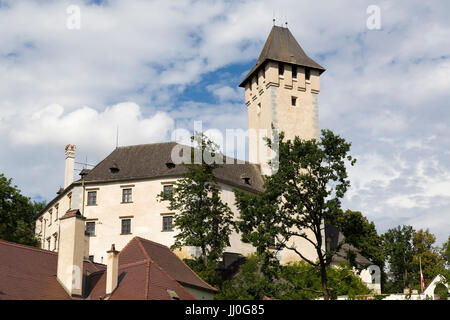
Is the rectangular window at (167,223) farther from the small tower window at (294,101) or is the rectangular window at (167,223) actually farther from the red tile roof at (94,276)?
the small tower window at (294,101)

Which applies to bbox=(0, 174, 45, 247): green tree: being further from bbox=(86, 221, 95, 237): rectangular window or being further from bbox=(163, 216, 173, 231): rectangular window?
bbox=(163, 216, 173, 231): rectangular window

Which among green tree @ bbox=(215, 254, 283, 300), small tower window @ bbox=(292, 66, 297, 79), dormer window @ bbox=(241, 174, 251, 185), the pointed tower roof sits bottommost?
green tree @ bbox=(215, 254, 283, 300)

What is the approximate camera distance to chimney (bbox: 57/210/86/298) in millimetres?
24766

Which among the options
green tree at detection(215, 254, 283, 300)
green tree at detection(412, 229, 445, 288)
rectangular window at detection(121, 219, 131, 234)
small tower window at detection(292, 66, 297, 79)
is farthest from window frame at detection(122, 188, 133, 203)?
green tree at detection(412, 229, 445, 288)

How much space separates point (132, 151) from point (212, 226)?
53.4ft

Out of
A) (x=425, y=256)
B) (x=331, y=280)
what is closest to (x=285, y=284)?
(x=331, y=280)

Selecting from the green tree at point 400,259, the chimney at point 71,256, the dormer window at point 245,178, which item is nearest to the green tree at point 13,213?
the dormer window at point 245,178

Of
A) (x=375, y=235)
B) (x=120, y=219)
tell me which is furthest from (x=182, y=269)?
(x=375, y=235)

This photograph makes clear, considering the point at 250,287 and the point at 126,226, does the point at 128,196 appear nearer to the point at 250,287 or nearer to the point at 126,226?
the point at 126,226

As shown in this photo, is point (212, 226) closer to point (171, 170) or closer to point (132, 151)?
point (171, 170)

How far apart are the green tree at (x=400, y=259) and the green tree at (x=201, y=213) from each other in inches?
1325

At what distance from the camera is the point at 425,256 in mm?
71250

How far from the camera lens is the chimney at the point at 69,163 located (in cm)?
5697

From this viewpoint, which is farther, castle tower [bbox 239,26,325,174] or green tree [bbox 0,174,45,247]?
castle tower [bbox 239,26,325,174]
